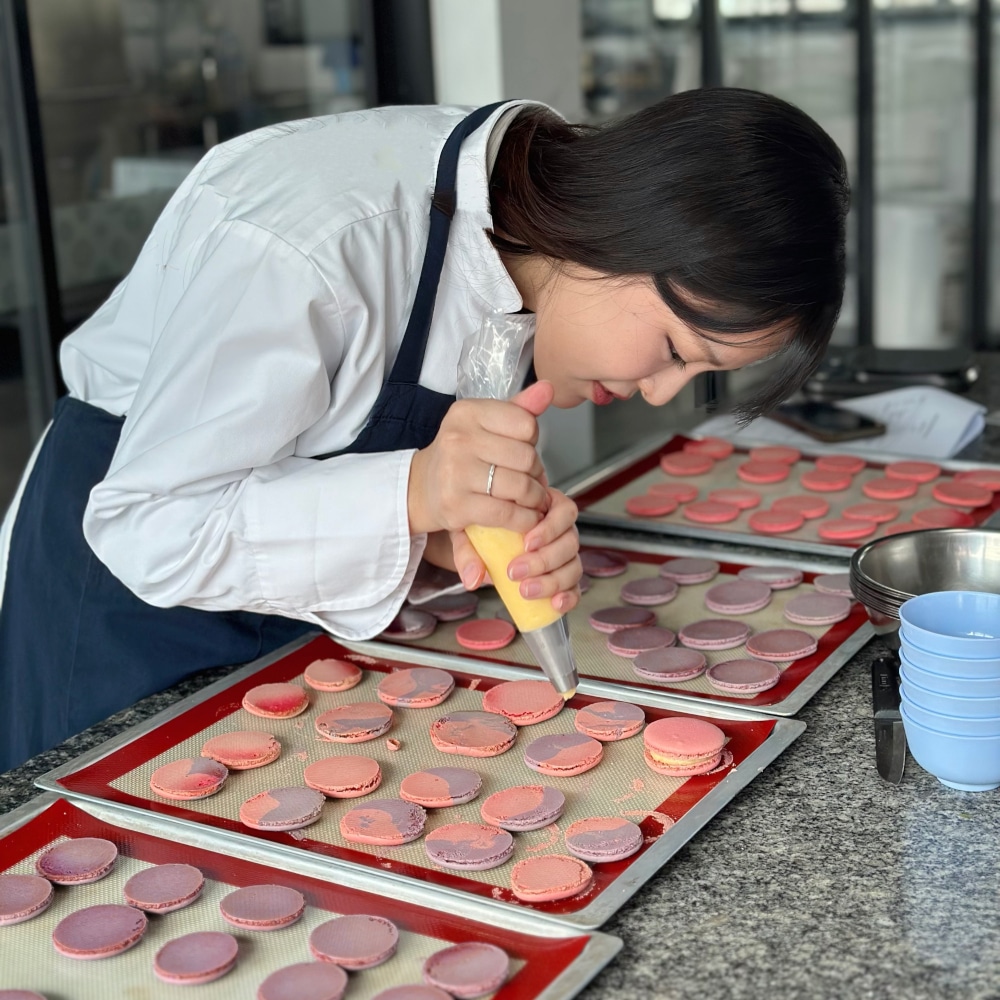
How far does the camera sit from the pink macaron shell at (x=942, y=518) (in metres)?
1.52

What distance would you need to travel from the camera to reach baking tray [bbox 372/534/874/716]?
1.15 metres

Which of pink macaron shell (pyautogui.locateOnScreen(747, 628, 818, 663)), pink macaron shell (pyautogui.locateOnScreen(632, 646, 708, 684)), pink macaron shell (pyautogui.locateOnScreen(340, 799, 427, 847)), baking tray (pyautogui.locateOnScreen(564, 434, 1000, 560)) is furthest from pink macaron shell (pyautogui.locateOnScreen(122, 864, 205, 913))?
baking tray (pyautogui.locateOnScreen(564, 434, 1000, 560))

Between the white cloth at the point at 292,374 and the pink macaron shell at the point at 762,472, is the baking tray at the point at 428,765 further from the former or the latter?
the pink macaron shell at the point at 762,472

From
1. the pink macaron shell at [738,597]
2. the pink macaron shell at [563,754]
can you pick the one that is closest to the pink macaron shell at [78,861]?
the pink macaron shell at [563,754]

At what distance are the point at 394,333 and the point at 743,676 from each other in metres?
0.45

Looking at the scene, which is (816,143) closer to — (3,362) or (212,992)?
(212,992)

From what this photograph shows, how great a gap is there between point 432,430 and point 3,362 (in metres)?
1.64

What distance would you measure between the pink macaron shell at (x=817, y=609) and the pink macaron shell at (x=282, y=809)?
0.53 metres

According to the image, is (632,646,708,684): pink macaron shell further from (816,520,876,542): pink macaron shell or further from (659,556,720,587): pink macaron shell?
(816,520,876,542): pink macaron shell

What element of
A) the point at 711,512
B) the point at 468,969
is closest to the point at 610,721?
the point at 468,969

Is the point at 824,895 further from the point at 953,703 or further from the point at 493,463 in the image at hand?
the point at 493,463

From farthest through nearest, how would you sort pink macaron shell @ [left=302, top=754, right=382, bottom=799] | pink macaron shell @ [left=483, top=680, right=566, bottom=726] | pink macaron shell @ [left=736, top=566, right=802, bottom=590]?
1. pink macaron shell @ [left=736, top=566, right=802, bottom=590]
2. pink macaron shell @ [left=483, top=680, right=566, bottom=726]
3. pink macaron shell @ [left=302, top=754, right=382, bottom=799]

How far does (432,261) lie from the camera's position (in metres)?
1.22

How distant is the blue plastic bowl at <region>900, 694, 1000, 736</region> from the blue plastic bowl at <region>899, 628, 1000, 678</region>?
0.04 meters
